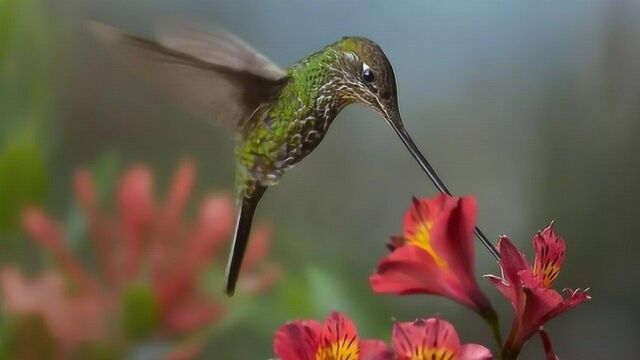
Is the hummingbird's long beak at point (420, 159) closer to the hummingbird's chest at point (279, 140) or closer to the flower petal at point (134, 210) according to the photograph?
the hummingbird's chest at point (279, 140)

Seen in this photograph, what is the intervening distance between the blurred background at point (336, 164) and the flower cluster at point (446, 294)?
0.19m

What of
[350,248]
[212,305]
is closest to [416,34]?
[350,248]

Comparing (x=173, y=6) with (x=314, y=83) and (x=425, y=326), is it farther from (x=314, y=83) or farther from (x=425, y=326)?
(x=425, y=326)

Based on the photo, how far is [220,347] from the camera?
83 centimetres

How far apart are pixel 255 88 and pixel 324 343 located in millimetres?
326

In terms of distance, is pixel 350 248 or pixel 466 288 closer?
pixel 466 288

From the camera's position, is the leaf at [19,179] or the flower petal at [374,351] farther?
the leaf at [19,179]

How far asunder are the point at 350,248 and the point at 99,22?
0.35 m

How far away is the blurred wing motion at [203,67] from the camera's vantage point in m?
0.83

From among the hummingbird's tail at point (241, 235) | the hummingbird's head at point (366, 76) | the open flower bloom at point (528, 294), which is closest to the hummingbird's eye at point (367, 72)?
the hummingbird's head at point (366, 76)

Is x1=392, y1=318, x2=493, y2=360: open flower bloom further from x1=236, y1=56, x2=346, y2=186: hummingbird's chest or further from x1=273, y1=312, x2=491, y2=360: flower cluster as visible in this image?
x1=236, y1=56, x2=346, y2=186: hummingbird's chest

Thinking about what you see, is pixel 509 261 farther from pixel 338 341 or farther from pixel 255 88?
pixel 255 88

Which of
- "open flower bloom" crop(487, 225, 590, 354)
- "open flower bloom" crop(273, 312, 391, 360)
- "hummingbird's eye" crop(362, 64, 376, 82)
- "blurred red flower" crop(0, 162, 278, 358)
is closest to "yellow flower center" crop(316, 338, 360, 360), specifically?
"open flower bloom" crop(273, 312, 391, 360)

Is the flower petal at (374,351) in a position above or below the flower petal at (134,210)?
above
